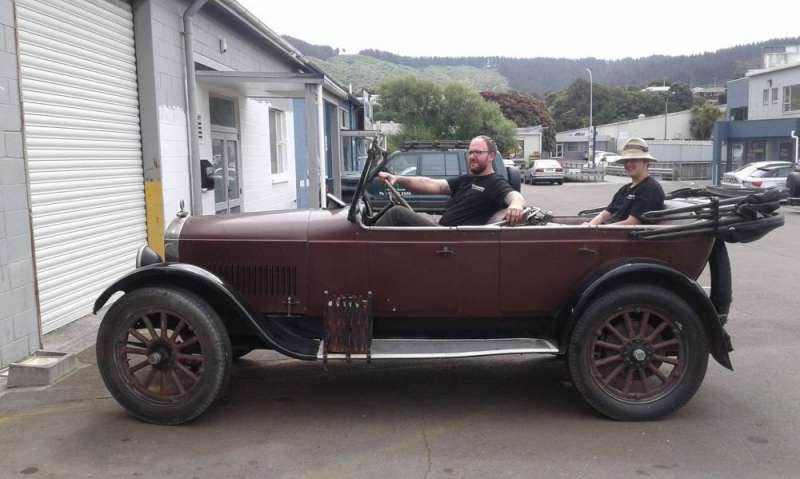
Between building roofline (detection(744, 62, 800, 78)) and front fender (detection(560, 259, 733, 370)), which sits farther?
building roofline (detection(744, 62, 800, 78))

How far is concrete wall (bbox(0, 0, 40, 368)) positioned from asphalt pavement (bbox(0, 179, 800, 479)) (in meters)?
0.54

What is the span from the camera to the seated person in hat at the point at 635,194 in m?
5.04

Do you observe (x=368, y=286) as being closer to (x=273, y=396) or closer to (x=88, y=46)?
(x=273, y=396)

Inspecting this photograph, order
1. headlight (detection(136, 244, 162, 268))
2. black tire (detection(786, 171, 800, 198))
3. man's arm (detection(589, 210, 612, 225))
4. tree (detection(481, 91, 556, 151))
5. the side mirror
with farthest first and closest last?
1. tree (detection(481, 91, 556, 151))
2. black tire (detection(786, 171, 800, 198))
3. the side mirror
4. man's arm (detection(589, 210, 612, 225))
5. headlight (detection(136, 244, 162, 268))

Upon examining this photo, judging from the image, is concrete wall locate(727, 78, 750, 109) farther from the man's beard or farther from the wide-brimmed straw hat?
the man's beard

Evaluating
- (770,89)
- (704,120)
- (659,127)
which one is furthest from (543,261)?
(659,127)

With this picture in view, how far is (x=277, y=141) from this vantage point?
16469 millimetres

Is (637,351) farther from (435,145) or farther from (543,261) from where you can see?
(435,145)

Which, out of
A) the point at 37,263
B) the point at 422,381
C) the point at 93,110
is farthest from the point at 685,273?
the point at 93,110

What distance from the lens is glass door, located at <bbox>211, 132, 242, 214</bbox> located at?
1165 cm

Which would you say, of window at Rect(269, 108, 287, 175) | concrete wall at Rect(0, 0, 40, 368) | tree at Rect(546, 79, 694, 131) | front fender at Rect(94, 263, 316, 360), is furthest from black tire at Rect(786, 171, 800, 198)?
tree at Rect(546, 79, 694, 131)

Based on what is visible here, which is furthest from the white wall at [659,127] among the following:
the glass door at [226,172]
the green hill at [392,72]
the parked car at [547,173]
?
the glass door at [226,172]

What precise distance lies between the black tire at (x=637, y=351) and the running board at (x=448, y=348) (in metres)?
0.26

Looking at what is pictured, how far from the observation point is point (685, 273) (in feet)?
15.9
